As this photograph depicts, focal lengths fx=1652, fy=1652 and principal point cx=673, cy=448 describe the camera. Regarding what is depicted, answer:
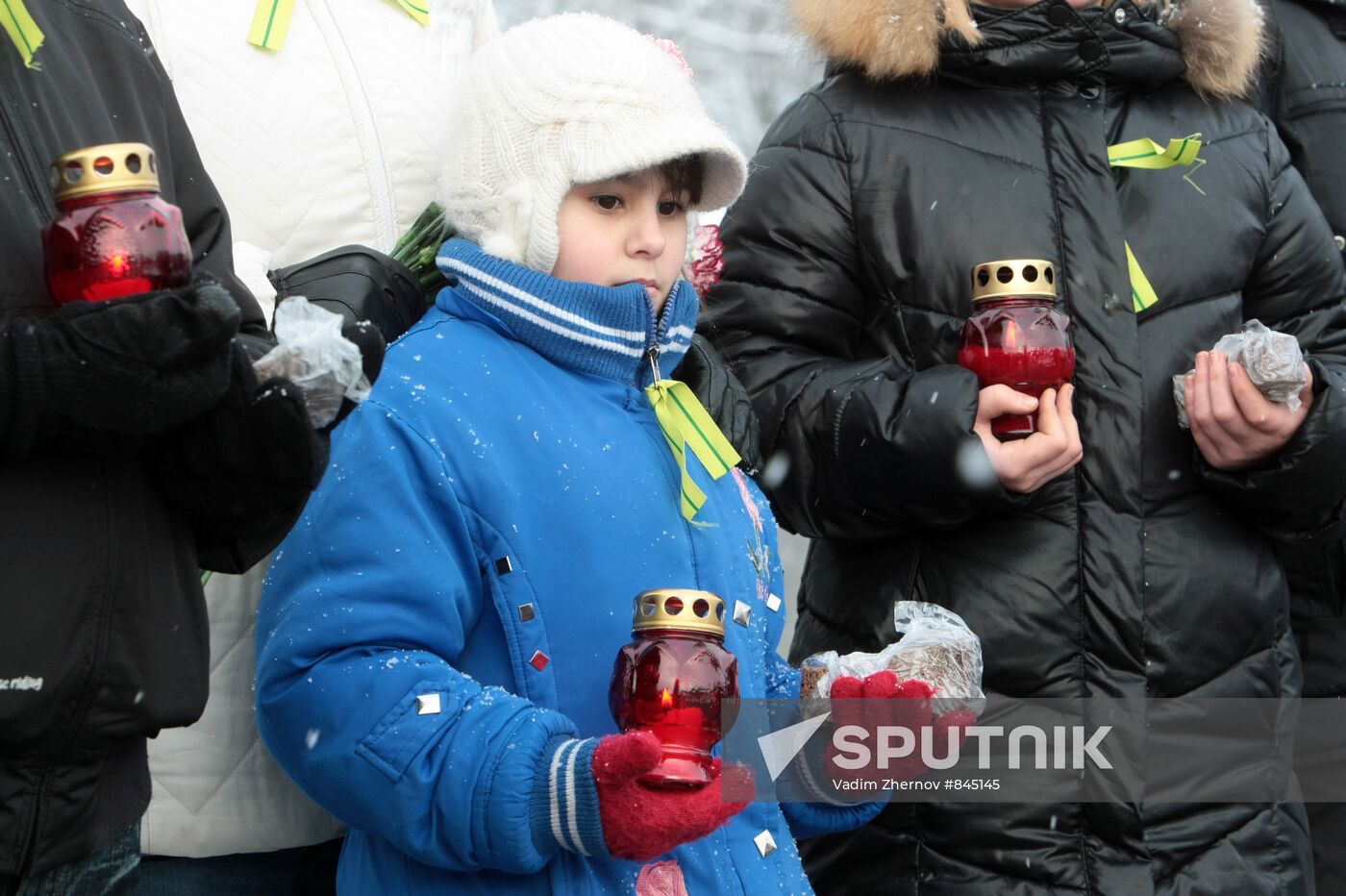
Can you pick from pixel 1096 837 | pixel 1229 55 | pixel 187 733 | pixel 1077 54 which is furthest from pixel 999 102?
pixel 187 733

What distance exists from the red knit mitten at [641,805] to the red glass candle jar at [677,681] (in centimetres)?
2

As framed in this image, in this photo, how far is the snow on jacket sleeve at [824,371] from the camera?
2.63 meters

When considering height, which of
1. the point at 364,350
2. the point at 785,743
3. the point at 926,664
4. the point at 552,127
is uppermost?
the point at 552,127

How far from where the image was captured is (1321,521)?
9.47 ft

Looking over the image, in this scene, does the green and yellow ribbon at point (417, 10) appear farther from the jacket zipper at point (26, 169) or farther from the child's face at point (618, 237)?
the jacket zipper at point (26, 169)

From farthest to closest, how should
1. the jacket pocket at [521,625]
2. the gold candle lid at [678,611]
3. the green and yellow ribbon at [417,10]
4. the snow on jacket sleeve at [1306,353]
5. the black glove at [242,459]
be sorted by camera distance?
the snow on jacket sleeve at [1306,353]
the green and yellow ribbon at [417,10]
the jacket pocket at [521,625]
the gold candle lid at [678,611]
the black glove at [242,459]

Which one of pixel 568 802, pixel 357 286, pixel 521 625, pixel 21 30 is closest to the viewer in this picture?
pixel 21 30

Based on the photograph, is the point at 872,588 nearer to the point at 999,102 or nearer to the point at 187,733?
the point at 999,102

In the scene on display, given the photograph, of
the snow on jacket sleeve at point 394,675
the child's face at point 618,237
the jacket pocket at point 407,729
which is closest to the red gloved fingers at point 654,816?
the snow on jacket sleeve at point 394,675

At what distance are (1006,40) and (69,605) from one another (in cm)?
199

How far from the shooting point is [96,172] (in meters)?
1.49

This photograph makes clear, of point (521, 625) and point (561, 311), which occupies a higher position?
point (561, 311)

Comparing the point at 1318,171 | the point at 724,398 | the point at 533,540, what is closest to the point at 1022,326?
the point at 724,398

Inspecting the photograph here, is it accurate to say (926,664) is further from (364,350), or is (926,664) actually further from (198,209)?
(198,209)
